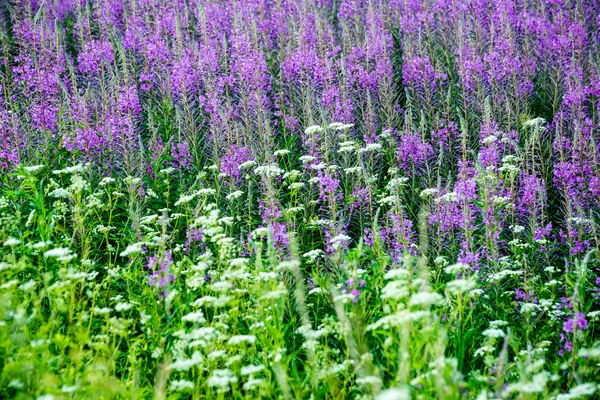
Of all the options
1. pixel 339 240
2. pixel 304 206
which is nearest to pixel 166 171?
pixel 304 206

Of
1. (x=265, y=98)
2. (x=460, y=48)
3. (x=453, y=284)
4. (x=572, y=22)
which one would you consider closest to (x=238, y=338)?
(x=453, y=284)

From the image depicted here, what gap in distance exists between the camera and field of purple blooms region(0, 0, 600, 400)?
154 inches

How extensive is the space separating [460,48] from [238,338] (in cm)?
471

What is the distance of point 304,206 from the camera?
6.17 meters

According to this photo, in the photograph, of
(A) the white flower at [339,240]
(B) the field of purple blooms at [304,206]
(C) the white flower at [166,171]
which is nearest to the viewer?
(B) the field of purple blooms at [304,206]

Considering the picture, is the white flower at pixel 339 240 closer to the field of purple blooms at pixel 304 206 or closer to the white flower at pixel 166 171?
the field of purple blooms at pixel 304 206

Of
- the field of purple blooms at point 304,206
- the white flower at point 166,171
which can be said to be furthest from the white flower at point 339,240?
the white flower at point 166,171

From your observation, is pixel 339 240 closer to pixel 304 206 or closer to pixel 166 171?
pixel 304 206

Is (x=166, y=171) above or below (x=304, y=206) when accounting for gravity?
above

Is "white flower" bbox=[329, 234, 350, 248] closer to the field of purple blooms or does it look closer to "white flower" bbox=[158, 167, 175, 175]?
the field of purple blooms

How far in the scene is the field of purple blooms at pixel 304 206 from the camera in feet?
12.8

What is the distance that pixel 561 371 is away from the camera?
176 inches

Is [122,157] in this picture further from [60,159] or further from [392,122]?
[392,122]

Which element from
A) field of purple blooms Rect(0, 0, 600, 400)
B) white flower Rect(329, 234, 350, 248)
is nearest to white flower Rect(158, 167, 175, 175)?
field of purple blooms Rect(0, 0, 600, 400)
